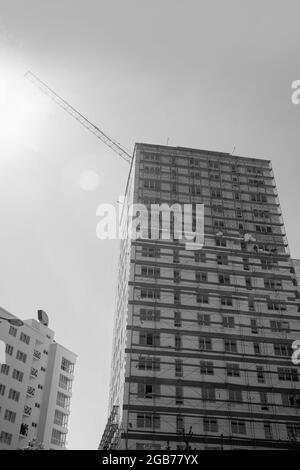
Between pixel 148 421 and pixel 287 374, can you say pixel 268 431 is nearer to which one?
pixel 287 374

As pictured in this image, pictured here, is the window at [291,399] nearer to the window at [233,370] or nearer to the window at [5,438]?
the window at [233,370]

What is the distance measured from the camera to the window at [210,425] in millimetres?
66875

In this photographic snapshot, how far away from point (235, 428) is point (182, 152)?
178ft

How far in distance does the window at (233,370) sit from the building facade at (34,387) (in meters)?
37.4

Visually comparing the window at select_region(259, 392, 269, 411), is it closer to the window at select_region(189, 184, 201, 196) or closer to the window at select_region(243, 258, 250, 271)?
the window at select_region(243, 258, 250, 271)

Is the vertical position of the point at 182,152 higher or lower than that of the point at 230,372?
higher

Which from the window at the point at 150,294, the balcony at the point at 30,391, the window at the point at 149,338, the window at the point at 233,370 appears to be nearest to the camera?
the window at the point at 233,370

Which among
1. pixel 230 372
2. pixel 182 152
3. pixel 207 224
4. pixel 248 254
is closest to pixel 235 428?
pixel 230 372

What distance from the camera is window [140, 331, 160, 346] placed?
7300 cm

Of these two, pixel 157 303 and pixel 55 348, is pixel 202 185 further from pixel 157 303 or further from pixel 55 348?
pixel 55 348

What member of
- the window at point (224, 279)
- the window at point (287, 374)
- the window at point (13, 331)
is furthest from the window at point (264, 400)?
the window at point (13, 331)

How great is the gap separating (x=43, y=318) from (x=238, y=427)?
5192 centimetres

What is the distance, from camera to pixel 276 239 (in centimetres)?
8950
